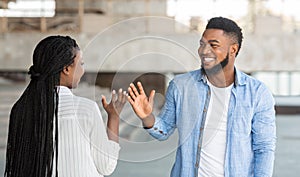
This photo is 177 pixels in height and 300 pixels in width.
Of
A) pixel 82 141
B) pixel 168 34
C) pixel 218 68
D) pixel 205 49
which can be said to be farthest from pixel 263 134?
pixel 168 34

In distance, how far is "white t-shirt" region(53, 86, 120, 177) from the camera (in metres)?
2.36

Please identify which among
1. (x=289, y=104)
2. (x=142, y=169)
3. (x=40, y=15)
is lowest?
(x=289, y=104)

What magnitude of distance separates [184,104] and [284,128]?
11123mm

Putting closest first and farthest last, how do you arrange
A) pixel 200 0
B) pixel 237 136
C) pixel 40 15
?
pixel 237 136, pixel 40 15, pixel 200 0

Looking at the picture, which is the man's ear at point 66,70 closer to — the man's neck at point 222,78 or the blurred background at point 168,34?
the man's neck at point 222,78

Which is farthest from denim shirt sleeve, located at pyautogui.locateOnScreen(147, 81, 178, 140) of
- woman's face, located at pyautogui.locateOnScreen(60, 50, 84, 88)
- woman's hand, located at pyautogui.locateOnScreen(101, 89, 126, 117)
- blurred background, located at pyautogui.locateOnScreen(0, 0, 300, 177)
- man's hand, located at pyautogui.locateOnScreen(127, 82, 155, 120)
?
blurred background, located at pyautogui.locateOnScreen(0, 0, 300, 177)

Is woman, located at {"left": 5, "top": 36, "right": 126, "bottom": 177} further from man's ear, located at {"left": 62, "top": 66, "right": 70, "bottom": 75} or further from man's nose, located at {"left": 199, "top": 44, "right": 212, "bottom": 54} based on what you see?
man's nose, located at {"left": 199, "top": 44, "right": 212, "bottom": 54}

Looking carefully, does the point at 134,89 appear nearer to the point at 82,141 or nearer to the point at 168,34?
the point at 82,141

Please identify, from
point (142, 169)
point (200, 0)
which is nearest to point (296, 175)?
point (142, 169)

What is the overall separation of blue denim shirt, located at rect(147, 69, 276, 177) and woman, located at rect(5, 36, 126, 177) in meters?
0.42

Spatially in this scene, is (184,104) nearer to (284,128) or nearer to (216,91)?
(216,91)

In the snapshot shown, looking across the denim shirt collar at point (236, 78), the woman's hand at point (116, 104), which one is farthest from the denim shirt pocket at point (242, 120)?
the woman's hand at point (116, 104)

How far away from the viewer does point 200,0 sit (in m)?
17.9

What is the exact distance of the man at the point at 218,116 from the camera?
270 centimetres
